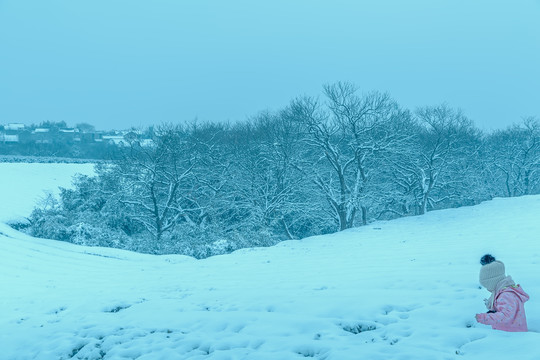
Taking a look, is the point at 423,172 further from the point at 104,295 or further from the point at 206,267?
the point at 104,295

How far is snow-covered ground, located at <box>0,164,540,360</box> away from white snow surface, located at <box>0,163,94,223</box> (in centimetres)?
829

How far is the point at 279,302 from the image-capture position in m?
7.62

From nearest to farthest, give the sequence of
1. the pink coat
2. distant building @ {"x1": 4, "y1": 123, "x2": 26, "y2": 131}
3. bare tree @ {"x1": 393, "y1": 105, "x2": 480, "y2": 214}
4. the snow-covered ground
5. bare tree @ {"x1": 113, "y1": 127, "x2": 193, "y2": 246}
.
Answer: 1. the pink coat
2. the snow-covered ground
3. bare tree @ {"x1": 113, "y1": 127, "x2": 193, "y2": 246}
4. bare tree @ {"x1": 393, "y1": 105, "x2": 480, "y2": 214}
5. distant building @ {"x1": 4, "y1": 123, "x2": 26, "y2": 131}

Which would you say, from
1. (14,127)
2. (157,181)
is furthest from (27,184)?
(14,127)

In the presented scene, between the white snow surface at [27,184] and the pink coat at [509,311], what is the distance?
19477 millimetres

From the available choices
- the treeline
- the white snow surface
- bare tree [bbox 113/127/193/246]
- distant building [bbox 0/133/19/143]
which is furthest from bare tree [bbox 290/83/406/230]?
distant building [bbox 0/133/19/143]

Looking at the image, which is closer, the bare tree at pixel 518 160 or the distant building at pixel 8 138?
the bare tree at pixel 518 160

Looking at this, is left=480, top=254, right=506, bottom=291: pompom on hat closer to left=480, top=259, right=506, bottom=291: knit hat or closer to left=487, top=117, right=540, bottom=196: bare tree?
left=480, top=259, right=506, bottom=291: knit hat

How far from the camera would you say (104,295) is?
380 inches

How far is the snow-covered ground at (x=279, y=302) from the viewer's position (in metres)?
5.44

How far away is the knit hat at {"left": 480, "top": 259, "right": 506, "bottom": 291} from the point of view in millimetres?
4816

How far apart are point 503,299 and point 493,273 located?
30cm

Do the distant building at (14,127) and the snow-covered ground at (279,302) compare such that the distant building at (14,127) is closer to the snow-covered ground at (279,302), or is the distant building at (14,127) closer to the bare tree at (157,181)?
the bare tree at (157,181)

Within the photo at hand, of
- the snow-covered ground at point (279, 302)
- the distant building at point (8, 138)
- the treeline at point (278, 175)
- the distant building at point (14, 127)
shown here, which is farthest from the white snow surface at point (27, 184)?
the distant building at point (14, 127)
